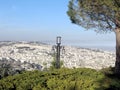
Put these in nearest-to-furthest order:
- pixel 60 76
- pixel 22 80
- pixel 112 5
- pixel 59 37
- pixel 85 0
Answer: pixel 22 80
pixel 60 76
pixel 112 5
pixel 85 0
pixel 59 37

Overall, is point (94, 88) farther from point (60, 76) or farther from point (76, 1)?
point (76, 1)

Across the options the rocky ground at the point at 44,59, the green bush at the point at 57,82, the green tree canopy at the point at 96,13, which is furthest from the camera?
the rocky ground at the point at 44,59

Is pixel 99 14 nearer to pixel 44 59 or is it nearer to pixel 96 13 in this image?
pixel 96 13

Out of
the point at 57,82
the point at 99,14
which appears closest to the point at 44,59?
the point at 99,14

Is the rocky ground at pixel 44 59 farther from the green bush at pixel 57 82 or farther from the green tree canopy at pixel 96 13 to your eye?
the green bush at pixel 57 82

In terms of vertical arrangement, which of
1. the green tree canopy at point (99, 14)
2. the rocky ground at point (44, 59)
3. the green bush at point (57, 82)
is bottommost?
the rocky ground at point (44, 59)

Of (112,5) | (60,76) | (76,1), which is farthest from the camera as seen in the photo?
(76,1)

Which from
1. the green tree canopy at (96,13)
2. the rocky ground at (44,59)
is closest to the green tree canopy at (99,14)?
the green tree canopy at (96,13)

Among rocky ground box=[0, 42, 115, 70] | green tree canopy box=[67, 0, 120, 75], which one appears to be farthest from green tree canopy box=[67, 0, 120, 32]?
rocky ground box=[0, 42, 115, 70]

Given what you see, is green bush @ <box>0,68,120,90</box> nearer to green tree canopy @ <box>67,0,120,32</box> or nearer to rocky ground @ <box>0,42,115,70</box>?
green tree canopy @ <box>67,0,120,32</box>

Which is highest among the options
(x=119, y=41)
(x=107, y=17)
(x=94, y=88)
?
(x=107, y=17)

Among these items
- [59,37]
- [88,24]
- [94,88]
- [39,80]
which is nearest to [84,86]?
[94,88]
